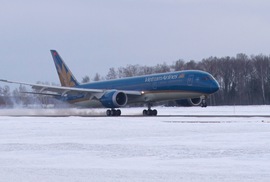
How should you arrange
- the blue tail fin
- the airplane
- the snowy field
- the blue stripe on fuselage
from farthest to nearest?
the blue tail fin
the airplane
the blue stripe on fuselage
the snowy field

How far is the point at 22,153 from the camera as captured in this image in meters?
17.7

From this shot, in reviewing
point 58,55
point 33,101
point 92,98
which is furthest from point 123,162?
point 33,101

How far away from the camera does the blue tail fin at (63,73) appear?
2403 inches

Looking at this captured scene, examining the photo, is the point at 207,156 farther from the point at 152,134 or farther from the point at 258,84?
the point at 258,84

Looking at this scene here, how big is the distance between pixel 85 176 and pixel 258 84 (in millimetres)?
107273

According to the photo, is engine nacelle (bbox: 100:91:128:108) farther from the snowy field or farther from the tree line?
the tree line

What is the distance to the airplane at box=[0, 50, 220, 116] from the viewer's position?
47.0 meters

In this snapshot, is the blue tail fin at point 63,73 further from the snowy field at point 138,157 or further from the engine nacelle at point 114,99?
the snowy field at point 138,157

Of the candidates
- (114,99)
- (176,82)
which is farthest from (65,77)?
(176,82)

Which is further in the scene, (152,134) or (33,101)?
(33,101)

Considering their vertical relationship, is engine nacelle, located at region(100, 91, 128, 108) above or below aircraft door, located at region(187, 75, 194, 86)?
below

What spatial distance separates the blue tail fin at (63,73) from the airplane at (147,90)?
3066mm

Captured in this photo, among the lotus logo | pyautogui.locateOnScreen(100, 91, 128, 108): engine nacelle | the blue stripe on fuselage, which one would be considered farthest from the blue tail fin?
pyautogui.locateOnScreen(100, 91, 128, 108): engine nacelle

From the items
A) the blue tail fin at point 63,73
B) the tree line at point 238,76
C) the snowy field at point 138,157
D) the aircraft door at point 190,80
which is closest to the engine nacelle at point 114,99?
the aircraft door at point 190,80
